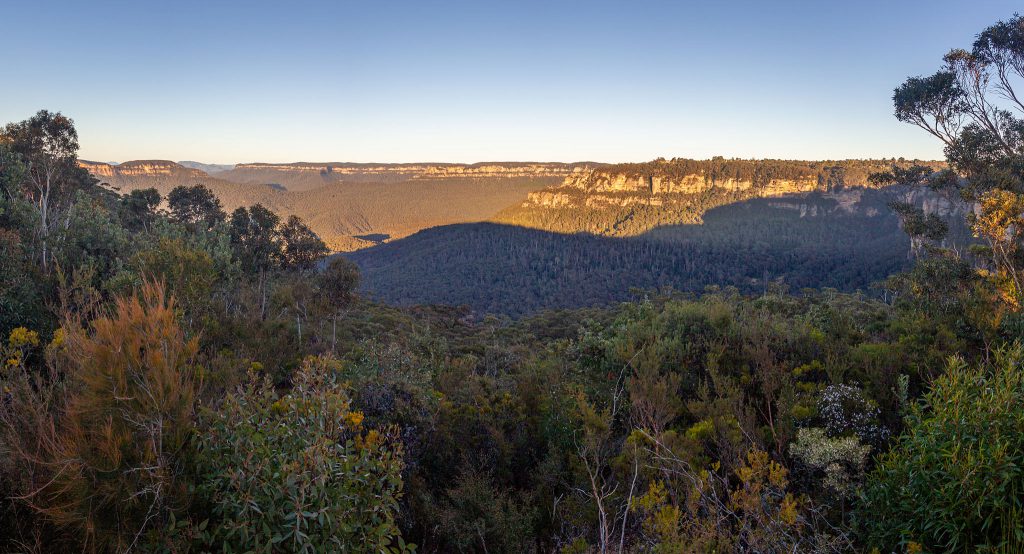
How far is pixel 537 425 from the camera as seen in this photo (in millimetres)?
7457

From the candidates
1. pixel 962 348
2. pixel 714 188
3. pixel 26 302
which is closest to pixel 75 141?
pixel 26 302

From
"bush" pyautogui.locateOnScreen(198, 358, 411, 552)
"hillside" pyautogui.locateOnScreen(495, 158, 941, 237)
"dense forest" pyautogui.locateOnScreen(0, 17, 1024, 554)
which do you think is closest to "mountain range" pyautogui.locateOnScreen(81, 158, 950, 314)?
"hillside" pyautogui.locateOnScreen(495, 158, 941, 237)

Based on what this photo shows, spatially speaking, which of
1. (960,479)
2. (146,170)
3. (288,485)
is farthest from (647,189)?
(146,170)

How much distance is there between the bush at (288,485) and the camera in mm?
2893

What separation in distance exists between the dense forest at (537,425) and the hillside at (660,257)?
162 ft

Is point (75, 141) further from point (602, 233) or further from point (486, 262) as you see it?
point (602, 233)

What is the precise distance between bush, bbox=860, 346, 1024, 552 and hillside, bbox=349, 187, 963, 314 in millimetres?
57942

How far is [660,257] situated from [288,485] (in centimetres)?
8140

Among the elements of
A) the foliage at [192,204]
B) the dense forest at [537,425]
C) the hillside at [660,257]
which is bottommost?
the hillside at [660,257]

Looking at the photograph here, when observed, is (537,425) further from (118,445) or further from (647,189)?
(647,189)

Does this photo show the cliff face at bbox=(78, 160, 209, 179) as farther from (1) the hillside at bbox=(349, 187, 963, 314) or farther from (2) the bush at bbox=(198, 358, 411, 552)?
(2) the bush at bbox=(198, 358, 411, 552)

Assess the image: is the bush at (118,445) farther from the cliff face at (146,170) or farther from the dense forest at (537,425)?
the cliff face at (146,170)

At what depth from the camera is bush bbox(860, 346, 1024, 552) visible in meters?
3.34

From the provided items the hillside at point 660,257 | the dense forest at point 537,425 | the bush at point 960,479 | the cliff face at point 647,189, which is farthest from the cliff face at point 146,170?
the bush at point 960,479
